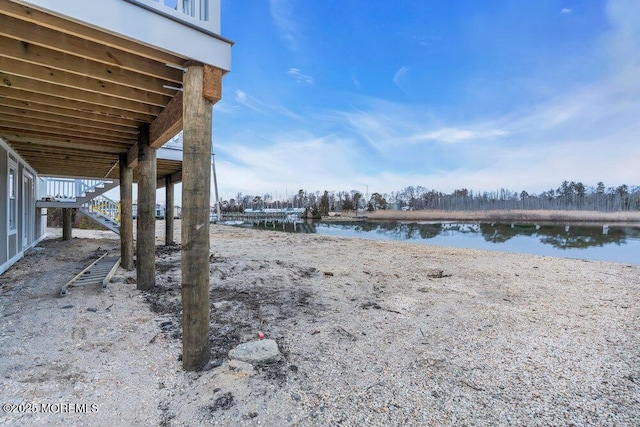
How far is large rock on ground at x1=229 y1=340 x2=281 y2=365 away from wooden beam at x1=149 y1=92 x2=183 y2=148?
96.3 inches

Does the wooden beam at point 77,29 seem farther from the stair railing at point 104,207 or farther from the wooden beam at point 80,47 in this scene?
the stair railing at point 104,207

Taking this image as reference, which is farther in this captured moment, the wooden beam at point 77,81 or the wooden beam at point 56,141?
the wooden beam at point 56,141

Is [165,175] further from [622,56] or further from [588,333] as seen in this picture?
[622,56]

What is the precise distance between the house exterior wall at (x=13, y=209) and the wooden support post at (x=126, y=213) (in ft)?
6.43

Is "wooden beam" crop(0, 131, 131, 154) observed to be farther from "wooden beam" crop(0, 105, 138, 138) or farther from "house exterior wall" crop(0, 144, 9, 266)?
"wooden beam" crop(0, 105, 138, 138)

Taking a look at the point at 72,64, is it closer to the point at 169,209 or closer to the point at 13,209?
the point at 13,209

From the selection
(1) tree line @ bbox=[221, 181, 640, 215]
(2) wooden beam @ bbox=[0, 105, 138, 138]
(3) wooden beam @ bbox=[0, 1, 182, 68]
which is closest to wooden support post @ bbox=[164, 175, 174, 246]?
(2) wooden beam @ bbox=[0, 105, 138, 138]

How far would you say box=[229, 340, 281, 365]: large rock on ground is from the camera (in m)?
2.50

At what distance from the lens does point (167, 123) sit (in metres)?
3.54

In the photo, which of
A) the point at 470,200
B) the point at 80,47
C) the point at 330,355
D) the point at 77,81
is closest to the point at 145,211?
the point at 77,81

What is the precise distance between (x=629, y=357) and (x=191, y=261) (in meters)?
4.07

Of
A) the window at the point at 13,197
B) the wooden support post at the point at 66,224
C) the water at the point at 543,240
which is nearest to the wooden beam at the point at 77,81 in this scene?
the window at the point at 13,197

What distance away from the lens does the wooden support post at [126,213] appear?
568cm

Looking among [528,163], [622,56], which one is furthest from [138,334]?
[528,163]
